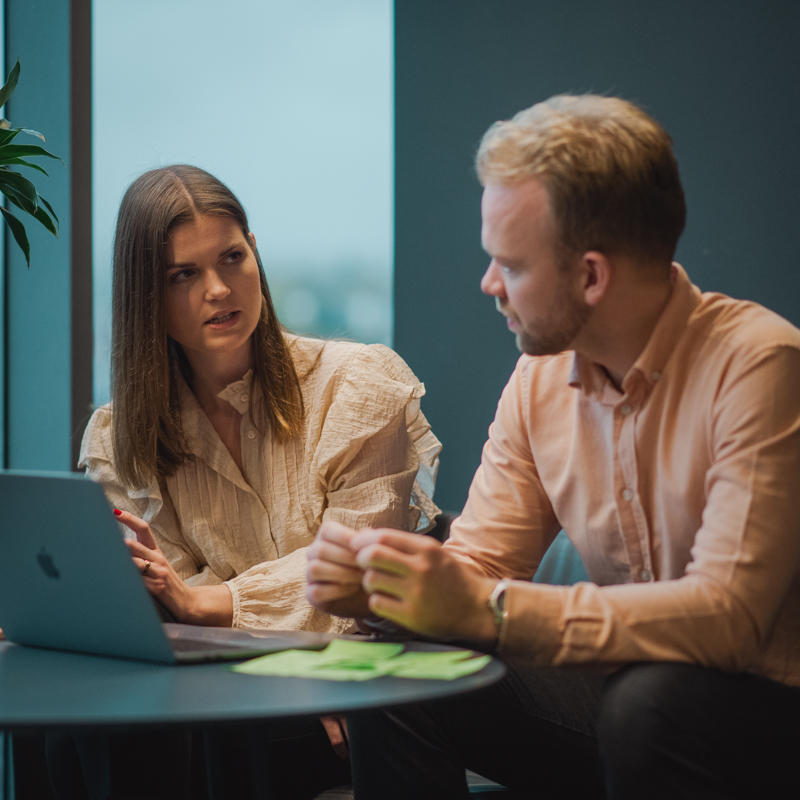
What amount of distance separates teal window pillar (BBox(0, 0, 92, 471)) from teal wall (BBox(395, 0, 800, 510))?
3.32ft

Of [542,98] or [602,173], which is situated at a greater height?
[542,98]

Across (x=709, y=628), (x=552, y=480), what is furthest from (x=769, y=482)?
(x=552, y=480)

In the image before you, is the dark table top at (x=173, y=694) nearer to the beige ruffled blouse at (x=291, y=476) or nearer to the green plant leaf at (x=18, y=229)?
the beige ruffled blouse at (x=291, y=476)

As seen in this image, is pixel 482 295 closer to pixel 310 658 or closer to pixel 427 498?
pixel 427 498

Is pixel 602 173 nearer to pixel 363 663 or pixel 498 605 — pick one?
pixel 498 605

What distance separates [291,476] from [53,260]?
1479 mm

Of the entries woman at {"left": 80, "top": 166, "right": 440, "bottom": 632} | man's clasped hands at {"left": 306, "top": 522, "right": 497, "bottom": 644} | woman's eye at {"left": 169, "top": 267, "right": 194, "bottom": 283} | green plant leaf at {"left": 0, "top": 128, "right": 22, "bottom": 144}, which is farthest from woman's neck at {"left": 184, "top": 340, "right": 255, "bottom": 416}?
man's clasped hands at {"left": 306, "top": 522, "right": 497, "bottom": 644}

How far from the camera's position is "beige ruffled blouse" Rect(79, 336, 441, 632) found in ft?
5.95

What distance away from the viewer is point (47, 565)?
1.09m

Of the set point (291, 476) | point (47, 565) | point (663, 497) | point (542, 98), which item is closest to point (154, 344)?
point (291, 476)

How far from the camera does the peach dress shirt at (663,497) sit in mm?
1038

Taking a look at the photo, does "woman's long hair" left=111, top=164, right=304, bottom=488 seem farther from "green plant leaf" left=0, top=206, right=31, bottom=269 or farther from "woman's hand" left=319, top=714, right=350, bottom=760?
"woman's hand" left=319, top=714, right=350, bottom=760

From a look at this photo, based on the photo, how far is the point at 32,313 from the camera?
2973 mm

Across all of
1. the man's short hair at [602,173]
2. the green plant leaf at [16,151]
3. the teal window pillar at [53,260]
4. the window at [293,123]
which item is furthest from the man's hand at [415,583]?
the window at [293,123]
